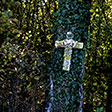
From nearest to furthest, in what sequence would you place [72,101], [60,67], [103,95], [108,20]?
[103,95], [108,20], [72,101], [60,67]

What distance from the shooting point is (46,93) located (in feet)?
10.4

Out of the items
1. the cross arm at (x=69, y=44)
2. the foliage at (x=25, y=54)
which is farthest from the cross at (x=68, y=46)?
the foliage at (x=25, y=54)

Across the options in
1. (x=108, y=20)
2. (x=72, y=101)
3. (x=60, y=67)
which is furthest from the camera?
(x=60, y=67)

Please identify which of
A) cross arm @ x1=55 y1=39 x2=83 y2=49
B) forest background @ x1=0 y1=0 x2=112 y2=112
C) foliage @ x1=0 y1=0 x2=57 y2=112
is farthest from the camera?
foliage @ x1=0 y1=0 x2=57 y2=112

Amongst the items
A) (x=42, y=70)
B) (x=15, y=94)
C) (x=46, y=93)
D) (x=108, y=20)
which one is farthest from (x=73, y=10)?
(x=15, y=94)

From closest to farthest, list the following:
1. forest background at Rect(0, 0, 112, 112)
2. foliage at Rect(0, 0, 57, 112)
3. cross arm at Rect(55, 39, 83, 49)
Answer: cross arm at Rect(55, 39, 83, 49), forest background at Rect(0, 0, 112, 112), foliage at Rect(0, 0, 57, 112)

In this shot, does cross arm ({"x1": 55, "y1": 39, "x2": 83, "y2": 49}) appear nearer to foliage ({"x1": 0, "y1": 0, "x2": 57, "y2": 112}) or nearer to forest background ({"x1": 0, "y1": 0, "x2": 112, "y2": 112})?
forest background ({"x1": 0, "y1": 0, "x2": 112, "y2": 112})

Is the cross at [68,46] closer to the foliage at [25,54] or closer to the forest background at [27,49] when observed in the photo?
the forest background at [27,49]

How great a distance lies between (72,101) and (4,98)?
160cm

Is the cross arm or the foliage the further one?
the foliage

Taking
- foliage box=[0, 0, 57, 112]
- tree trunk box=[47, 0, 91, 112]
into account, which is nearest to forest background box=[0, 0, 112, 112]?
foliage box=[0, 0, 57, 112]

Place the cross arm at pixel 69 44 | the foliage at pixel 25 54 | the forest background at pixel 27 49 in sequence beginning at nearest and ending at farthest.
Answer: the cross arm at pixel 69 44, the forest background at pixel 27 49, the foliage at pixel 25 54

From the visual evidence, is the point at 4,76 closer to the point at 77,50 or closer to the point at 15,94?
the point at 15,94

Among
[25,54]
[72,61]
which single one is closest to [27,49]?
[25,54]
